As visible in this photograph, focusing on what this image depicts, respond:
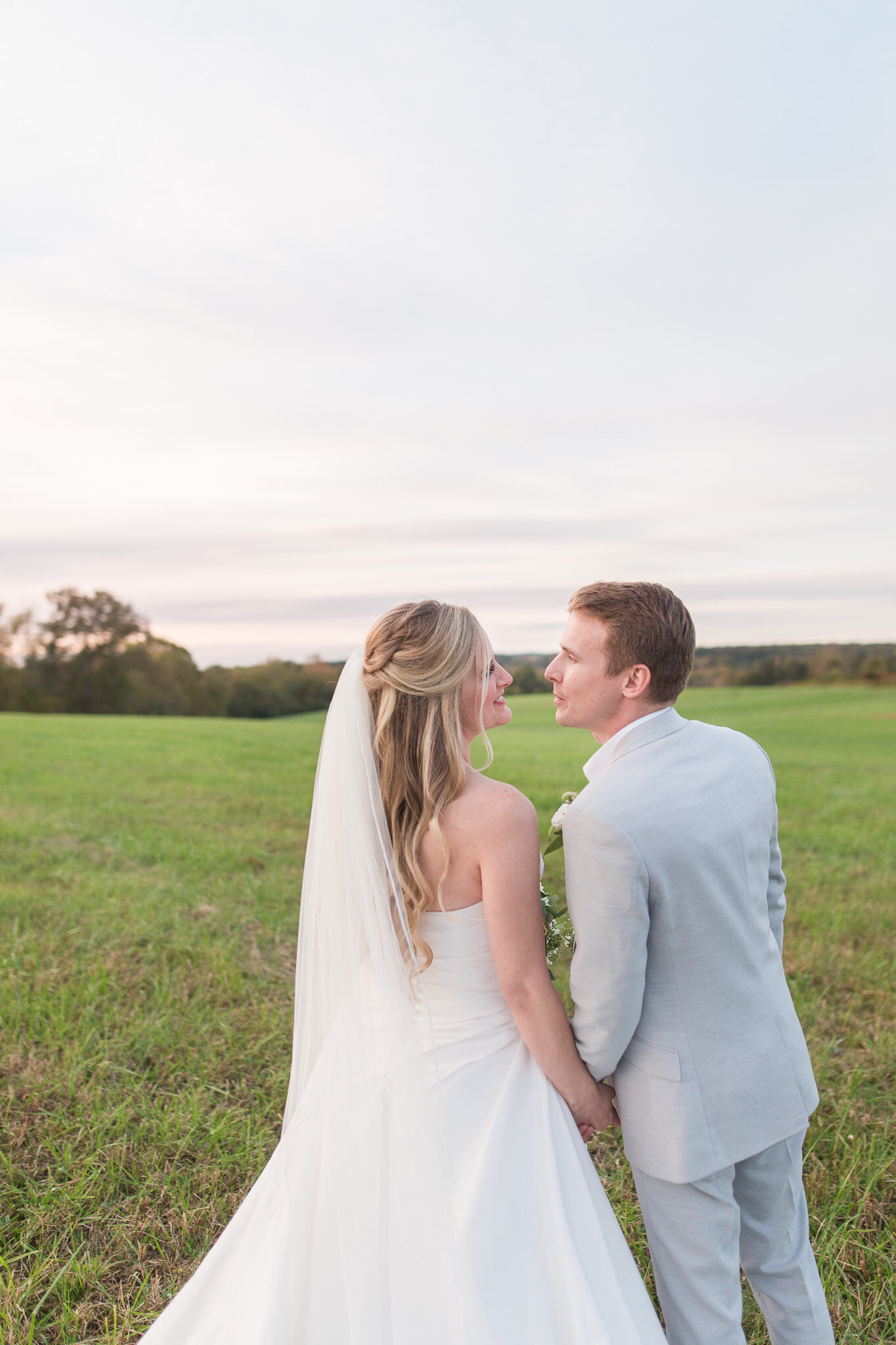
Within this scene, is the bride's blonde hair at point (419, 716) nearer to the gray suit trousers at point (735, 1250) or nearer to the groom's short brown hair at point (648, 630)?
the groom's short brown hair at point (648, 630)

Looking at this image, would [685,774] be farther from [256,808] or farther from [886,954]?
[256,808]

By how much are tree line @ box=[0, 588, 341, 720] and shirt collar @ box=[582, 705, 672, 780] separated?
28.4 m

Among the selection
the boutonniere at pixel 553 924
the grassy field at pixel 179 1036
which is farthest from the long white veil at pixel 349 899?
the grassy field at pixel 179 1036

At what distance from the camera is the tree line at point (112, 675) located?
1213 inches


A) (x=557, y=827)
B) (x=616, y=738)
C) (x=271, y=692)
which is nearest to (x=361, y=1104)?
(x=557, y=827)

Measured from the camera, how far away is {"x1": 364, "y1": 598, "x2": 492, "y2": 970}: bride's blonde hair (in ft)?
7.66

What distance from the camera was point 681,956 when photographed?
2145 millimetres

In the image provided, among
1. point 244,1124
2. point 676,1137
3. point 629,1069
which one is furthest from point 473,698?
point 244,1124

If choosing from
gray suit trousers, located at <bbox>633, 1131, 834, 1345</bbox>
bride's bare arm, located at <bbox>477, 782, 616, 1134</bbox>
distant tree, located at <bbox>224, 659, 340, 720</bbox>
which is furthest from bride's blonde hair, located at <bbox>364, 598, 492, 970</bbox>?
distant tree, located at <bbox>224, 659, 340, 720</bbox>

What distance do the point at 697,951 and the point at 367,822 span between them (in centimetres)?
101

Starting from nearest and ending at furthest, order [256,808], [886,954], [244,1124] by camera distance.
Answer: [244,1124] < [886,954] < [256,808]

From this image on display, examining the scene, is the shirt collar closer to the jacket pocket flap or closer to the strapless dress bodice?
the strapless dress bodice

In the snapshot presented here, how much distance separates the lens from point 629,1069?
2266mm

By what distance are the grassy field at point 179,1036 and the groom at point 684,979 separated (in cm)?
109
